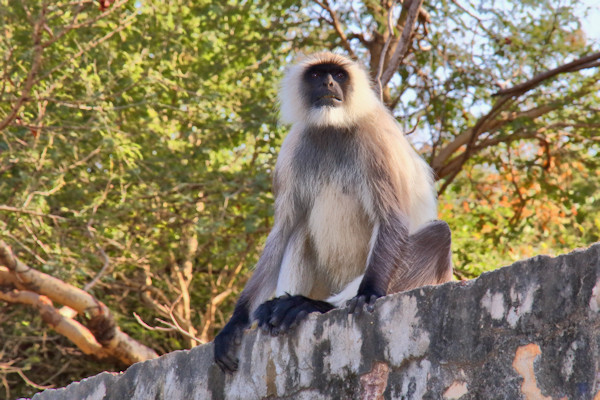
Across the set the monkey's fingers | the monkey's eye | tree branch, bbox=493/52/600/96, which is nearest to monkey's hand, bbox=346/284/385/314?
the monkey's fingers

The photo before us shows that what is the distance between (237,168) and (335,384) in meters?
6.09

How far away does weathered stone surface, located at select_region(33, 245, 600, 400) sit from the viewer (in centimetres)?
207

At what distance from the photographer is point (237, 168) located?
867 cm

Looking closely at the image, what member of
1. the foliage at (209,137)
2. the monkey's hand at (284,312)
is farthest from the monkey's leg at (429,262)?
the foliage at (209,137)

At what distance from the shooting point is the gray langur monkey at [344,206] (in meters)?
3.54

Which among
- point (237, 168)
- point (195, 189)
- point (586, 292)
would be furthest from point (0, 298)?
point (586, 292)

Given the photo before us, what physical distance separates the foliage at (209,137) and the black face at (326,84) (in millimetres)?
2805

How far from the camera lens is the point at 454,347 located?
2.35 meters

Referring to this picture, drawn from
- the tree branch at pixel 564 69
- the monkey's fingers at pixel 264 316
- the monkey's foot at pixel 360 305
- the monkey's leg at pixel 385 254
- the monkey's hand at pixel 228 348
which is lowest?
the monkey's hand at pixel 228 348

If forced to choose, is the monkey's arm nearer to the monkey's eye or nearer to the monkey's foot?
the monkey's foot

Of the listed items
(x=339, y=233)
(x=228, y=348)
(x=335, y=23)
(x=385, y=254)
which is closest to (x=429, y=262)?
(x=385, y=254)

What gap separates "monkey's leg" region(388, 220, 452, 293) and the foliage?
3.62 meters

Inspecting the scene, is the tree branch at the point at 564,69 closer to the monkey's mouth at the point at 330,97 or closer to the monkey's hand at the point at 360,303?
the monkey's mouth at the point at 330,97

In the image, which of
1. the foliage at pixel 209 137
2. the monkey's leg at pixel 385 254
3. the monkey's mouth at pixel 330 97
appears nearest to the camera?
the monkey's leg at pixel 385 254
